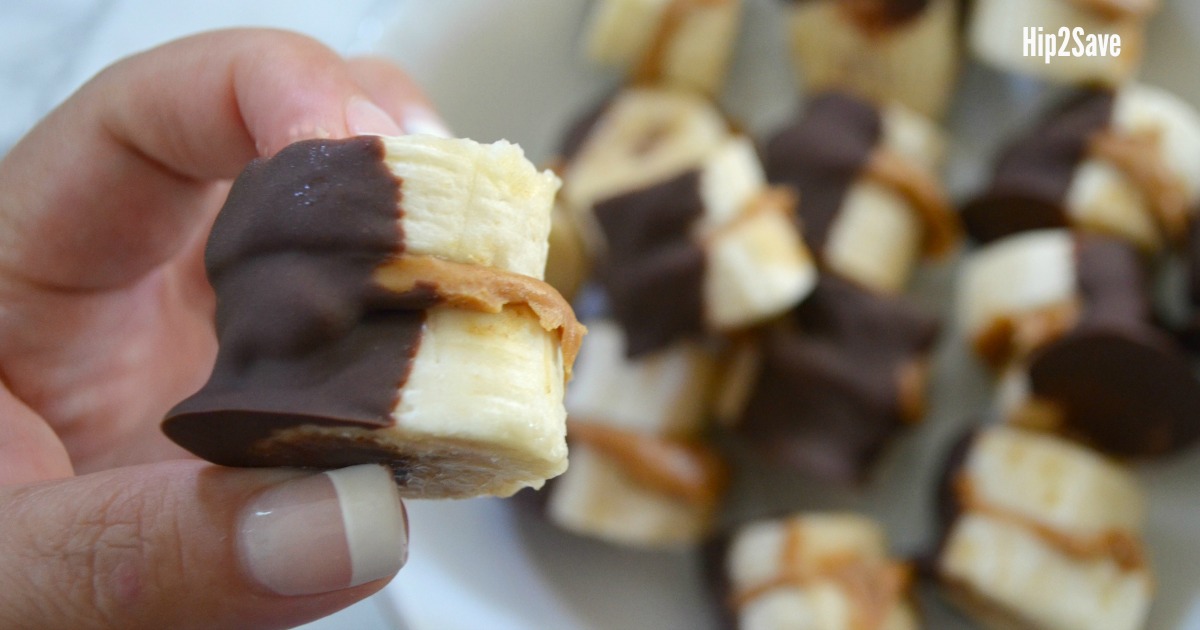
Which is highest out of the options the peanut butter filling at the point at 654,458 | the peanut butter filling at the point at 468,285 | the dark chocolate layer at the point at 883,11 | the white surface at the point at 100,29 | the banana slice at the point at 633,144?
the white surface at the point at 100,29

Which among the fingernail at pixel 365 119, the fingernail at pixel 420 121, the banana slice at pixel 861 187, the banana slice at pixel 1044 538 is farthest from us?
the banana slice at pixel 861 187

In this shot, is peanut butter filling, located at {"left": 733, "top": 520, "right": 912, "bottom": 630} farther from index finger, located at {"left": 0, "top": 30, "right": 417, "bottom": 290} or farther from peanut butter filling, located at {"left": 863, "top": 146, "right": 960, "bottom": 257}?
index finger, located at {"left": 0, "top": 30, "right": 417, "bottom": 290}

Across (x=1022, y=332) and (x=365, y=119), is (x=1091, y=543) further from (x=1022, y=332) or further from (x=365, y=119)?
(x=365, y=119)

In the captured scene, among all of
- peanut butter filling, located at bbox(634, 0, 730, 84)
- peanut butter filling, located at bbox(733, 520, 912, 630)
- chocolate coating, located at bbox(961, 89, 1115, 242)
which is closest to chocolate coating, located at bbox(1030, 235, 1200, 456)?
chocolate coating, located at bbox(961, 89, 1115, 242)

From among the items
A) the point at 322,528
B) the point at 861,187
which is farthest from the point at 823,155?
the point at 322,528

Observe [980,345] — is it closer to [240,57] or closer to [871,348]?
[871,348]

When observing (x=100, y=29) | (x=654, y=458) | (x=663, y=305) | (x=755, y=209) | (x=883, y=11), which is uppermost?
(x=100, y=29)

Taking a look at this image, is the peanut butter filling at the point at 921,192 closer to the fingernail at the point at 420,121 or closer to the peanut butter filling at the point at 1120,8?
the peanut butter filling at the point at 1120,8

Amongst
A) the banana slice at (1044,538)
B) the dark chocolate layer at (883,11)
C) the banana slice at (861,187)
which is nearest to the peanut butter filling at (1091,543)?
the banana slice at (1044,538)
